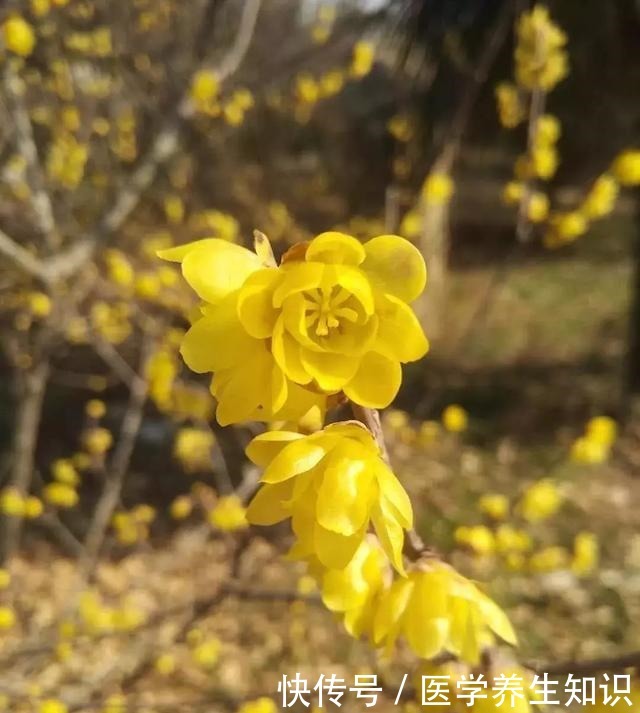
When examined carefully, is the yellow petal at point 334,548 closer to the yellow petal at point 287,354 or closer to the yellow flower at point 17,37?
the yellow petal at point 287,354

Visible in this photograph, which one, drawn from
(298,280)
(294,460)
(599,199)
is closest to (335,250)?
(298,280)

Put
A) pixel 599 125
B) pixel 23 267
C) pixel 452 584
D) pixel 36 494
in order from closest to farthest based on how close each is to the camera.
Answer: pixel 452 584 → pixel 23 267 → pixel 36 494 → pixel 599 125

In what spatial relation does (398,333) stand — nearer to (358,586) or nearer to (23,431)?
(358,586)

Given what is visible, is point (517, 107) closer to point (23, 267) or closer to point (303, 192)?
point (23, 267)

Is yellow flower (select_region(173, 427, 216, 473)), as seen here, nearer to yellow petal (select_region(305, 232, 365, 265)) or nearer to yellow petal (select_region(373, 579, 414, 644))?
yellow petal (select_region(373, 579, 414, 644))

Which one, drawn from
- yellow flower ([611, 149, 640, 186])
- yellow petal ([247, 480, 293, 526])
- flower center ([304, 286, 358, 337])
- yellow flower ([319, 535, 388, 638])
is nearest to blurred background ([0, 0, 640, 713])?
yellow flower ([611, 149, 640, 186])

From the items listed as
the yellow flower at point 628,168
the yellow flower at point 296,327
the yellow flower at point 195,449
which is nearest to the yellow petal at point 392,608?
the yellow flower at point 296,327

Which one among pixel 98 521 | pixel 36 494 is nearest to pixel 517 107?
pixel 98 521
